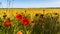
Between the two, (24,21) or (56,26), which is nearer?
(24,21)

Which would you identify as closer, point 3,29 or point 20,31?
point 20,31

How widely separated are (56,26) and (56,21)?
0.15 meters

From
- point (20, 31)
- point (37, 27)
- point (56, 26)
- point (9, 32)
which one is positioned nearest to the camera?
point (20, 31)

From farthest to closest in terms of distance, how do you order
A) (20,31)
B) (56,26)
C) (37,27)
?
(56,26)
(37,27)
(20,31)

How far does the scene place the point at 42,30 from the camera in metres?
3.47

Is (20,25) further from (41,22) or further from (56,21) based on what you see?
(56,21)

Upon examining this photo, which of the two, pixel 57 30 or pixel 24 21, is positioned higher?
pixel 24 21

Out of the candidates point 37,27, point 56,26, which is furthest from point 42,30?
point 56,26

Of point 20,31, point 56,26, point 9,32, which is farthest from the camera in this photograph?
point 56,26

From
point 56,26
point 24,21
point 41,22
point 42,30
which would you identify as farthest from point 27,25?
point 56,26

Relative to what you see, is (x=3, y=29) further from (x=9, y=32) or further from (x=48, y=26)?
(x=48, y=26)

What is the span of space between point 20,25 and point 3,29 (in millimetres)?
249

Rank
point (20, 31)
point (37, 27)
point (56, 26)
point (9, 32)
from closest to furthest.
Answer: point (20, 31) → point (9, 32) → point (37, 27) → point (56, 26)

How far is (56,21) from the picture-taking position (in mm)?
3891
